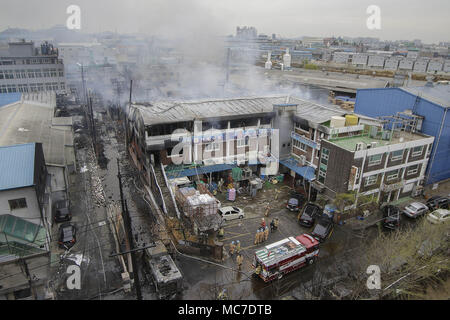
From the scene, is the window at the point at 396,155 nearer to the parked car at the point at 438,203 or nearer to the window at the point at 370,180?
the window at the point at 370,180

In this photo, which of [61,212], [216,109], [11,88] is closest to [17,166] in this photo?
[61,212]

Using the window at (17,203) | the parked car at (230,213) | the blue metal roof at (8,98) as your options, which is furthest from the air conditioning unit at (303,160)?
the blue metal roof at (8,98)

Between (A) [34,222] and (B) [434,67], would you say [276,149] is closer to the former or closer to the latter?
(A) [34,222]

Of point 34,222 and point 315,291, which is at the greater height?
point 34,222

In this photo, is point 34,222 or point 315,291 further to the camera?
point 34,222

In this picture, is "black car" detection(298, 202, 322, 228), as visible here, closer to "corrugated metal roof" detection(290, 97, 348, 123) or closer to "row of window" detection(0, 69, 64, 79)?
"corrugated metal roof" detection(290, 97, 348, 123)

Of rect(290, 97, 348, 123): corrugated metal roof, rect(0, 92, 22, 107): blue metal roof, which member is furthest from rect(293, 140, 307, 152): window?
rect(0, 92, 22, 107): blue metal roof

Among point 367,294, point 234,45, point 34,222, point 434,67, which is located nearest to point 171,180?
point 34,222
